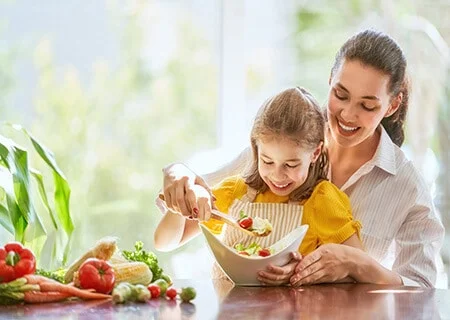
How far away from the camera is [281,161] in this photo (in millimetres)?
2723

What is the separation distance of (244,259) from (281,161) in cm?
29

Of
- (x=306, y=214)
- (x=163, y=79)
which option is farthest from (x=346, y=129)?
(x=163, y=79)

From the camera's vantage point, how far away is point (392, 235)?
3131 mm

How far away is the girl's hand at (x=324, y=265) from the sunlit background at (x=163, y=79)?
1.77 meters

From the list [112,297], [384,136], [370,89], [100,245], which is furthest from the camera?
[384,136]

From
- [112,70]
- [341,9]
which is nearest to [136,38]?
[112,70]

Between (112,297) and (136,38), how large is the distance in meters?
2.58

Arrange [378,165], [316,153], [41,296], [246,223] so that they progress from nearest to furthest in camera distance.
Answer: [41,296] → [246,223] → [316,153] → [378,165]

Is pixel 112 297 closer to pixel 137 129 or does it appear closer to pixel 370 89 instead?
pixel 370 89

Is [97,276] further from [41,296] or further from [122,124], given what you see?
[122,124]

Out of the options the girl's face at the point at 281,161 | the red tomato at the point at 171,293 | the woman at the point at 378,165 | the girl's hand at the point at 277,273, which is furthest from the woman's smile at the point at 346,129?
the red tomato at the point at 171,293

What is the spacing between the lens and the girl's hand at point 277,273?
2.63 meters

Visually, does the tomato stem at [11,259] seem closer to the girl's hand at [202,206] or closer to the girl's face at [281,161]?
the girl's hand at [202,206]

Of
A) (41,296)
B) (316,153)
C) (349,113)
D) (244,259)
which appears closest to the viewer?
(41,296)
